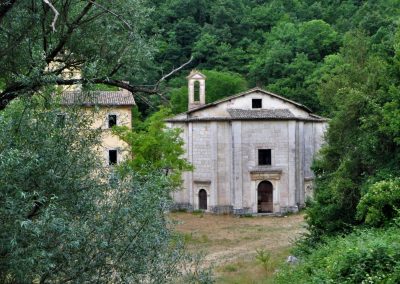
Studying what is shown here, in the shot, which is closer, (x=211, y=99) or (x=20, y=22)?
(x=20, y=22)

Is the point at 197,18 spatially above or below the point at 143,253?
above

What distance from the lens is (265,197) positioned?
36000 millimetres

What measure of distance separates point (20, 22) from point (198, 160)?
28.0 meters

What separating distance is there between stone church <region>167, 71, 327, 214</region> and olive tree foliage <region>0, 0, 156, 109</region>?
26.0 m

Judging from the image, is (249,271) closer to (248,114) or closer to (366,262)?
(366,262)

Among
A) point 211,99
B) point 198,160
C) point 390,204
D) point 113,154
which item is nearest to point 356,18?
point 211,99

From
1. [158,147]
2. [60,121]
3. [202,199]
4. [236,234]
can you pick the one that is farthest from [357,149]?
[202,199]

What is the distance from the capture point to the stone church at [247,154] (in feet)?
116

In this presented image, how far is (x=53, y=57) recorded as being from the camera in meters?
8.58

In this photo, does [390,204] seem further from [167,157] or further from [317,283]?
[167,157]

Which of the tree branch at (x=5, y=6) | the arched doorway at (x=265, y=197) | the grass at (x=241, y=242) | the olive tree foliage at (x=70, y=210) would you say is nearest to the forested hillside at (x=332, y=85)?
the grass at (x=241, y=242)

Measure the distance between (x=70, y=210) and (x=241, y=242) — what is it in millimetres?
19632

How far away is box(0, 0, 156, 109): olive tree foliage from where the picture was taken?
8.30 m

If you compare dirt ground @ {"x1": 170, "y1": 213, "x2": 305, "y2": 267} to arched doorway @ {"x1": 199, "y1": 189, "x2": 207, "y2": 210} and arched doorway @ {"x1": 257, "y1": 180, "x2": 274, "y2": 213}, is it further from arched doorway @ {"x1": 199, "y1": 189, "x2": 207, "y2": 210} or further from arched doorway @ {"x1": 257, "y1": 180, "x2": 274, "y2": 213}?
arched doorway @ {"x1": 257, "y1": 180, "x2": 274, "y2": 213}
